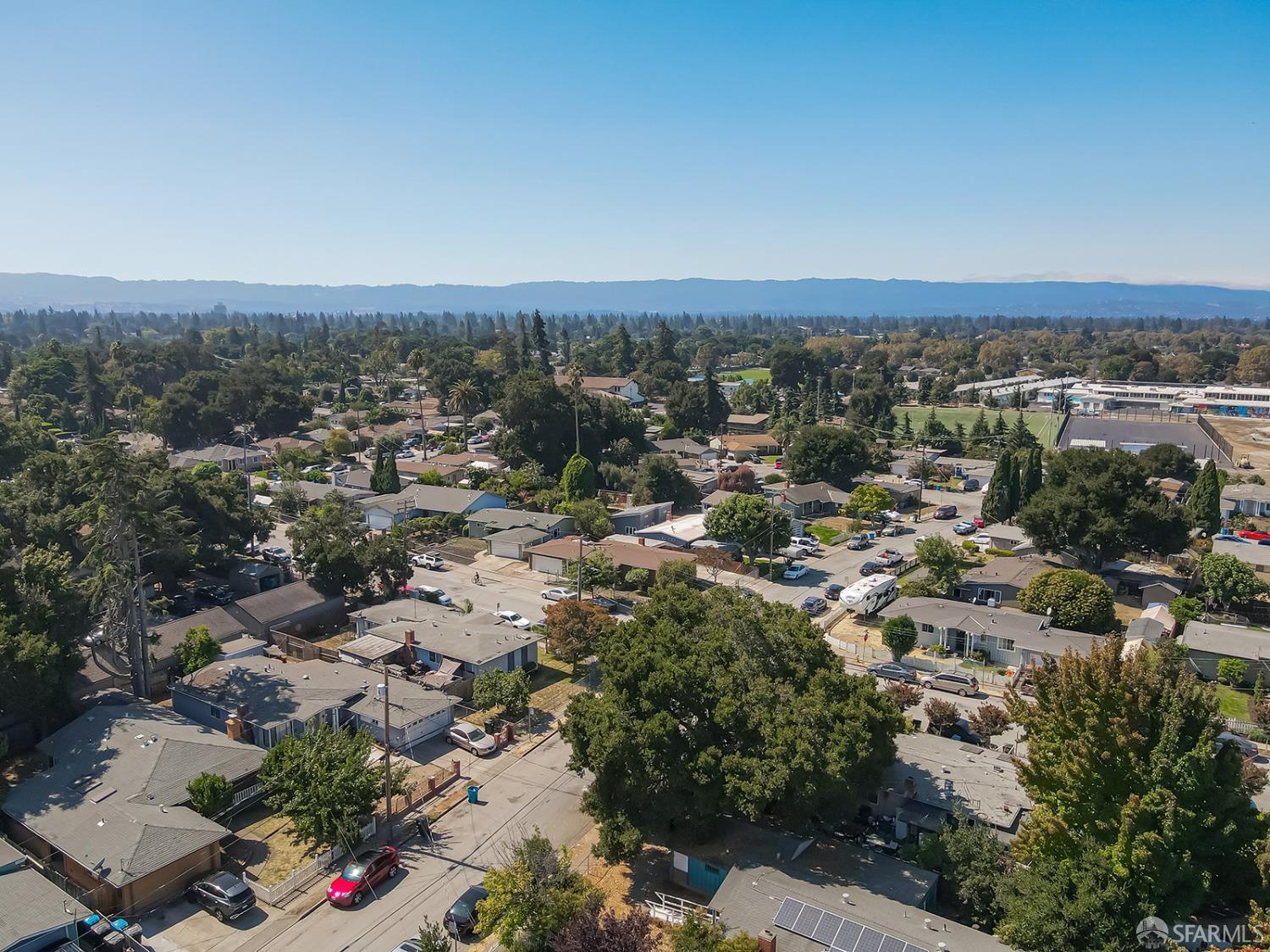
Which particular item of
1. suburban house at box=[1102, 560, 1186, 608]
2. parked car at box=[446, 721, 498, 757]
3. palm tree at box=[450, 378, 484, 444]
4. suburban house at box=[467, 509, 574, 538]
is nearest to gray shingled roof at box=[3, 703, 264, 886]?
parked car at box=[446, 721, 498, 757]

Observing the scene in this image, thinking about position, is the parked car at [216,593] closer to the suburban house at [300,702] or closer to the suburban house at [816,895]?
the suburban house at [300,702]

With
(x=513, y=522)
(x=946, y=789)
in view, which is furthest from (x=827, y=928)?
(x=513, y=522)

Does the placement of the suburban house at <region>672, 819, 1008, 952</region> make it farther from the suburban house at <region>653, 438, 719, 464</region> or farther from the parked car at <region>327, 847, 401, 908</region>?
the suburban house at <region>653, 438, 719, 464</region>

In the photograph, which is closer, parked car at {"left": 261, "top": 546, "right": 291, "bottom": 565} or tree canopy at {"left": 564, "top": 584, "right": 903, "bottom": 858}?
tree canopy at {"left": 564, "top": 584, "right": 903, "bottom": 858}

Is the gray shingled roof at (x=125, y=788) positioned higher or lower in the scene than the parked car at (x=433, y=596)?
higher

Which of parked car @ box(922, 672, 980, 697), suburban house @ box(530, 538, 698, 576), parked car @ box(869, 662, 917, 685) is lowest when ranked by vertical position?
parked car @ box(922, 672, 980, 697)

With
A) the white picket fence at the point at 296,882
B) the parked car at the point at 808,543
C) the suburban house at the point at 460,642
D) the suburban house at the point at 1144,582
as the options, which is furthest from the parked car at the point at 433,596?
the suburban house at the point at 1144,582

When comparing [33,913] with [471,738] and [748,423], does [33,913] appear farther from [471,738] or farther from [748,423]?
[748,423]
